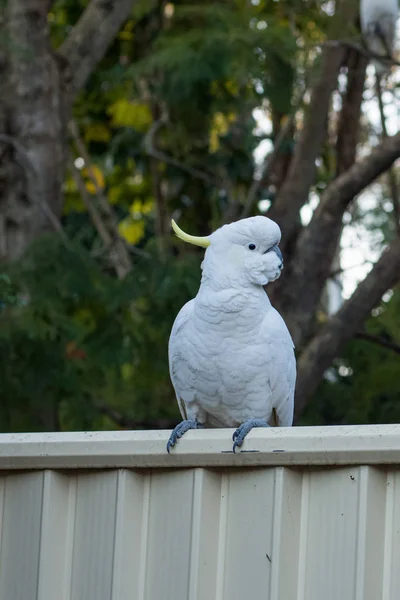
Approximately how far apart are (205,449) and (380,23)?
2.93 meters

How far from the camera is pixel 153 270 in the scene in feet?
15.2

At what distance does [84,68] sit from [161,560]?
3.69 meters

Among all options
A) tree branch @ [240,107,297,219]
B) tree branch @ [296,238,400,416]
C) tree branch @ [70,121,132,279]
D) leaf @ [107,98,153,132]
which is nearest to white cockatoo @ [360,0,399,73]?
tree branch @ [240,107,297,219]

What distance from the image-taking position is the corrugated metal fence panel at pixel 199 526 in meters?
1.86

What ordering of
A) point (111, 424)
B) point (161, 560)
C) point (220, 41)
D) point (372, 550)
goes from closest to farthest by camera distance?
point (372, 550) < point (161, 560) < point (220, 41) < point (111, 424)

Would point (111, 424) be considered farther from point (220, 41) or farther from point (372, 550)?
point (372, 550)

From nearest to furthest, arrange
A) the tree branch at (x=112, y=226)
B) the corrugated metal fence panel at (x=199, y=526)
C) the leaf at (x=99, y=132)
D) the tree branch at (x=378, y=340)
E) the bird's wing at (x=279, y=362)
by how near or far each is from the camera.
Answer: the corrugated metal fence panel at (x=199, y=526), the bird's wing at (x=279, y=362), the tree branch at (x=378, y=340), the tree branch at (x=112, y=226), the leaf at (x=99, y=132)

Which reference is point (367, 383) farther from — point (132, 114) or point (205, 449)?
point (205, 449)

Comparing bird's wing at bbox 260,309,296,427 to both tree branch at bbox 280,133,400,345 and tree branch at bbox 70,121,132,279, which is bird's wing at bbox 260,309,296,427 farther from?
tree branch at bbox 70,121,132,279

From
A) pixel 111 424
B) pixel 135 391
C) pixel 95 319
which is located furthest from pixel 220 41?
pixel 111 424

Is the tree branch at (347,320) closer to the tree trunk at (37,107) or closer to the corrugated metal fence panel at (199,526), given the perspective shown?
the tree trunk at (37,107)

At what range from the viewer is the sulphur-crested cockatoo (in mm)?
2465

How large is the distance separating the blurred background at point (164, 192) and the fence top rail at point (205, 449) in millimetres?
1355

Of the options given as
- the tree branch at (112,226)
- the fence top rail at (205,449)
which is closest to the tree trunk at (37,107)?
the tree branch at (112,226)
